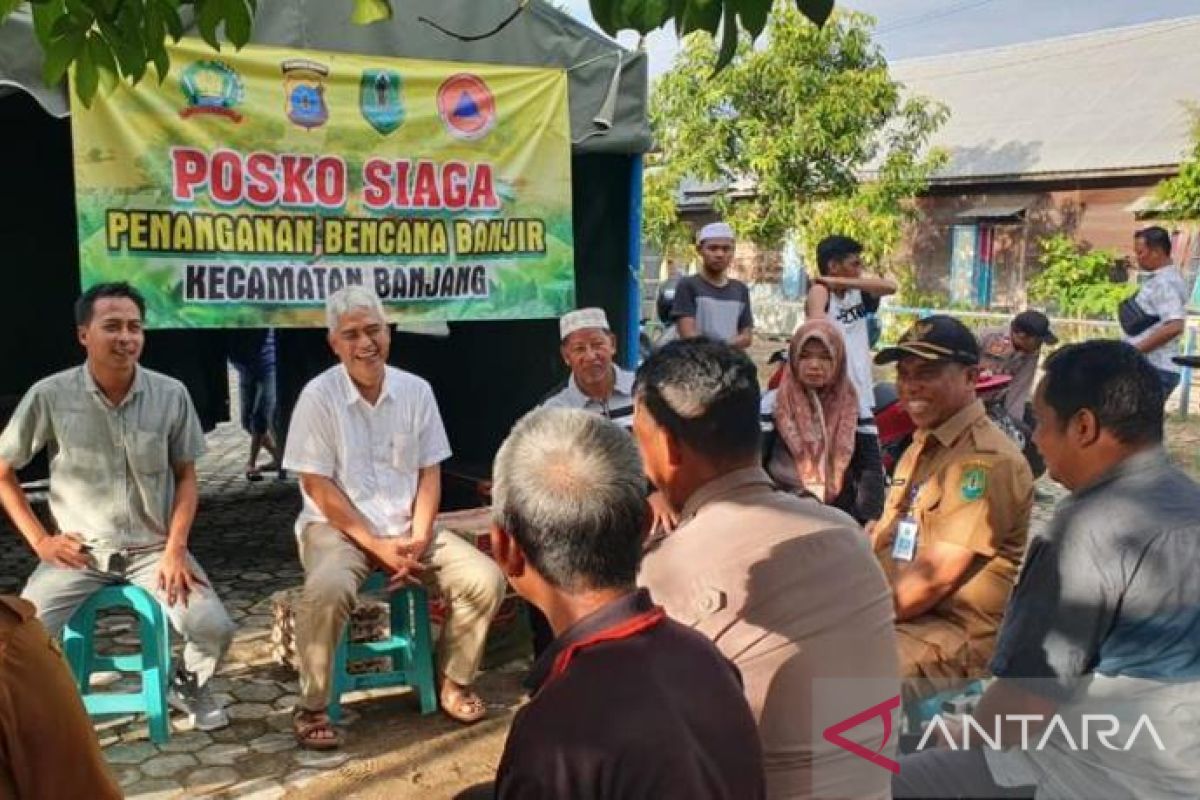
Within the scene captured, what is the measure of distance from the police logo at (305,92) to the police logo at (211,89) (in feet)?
0.66

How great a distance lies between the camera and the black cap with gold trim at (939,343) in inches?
121

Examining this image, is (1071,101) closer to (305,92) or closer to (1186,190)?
(1186,190)

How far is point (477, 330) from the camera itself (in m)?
6.46

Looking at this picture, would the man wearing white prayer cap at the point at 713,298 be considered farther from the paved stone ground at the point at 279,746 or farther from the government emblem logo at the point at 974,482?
the government emblem logo at the point at 974,482

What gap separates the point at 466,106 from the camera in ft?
16.1

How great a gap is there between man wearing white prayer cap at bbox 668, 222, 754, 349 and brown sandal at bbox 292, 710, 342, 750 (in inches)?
107

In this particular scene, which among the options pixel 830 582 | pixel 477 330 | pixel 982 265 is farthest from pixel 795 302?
pixel 830 582

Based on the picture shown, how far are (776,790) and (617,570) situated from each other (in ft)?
1.93

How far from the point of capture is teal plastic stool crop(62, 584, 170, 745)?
3488 mm

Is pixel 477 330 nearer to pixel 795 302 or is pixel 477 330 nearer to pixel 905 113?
pixel 905 113

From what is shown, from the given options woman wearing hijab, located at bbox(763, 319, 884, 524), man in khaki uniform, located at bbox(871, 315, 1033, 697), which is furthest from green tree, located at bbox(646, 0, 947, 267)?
man in khaki uniform, located at bbox(871, 315, 1033, 697)

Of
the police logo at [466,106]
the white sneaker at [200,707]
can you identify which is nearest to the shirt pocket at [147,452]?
the white sneaker at [200,707]

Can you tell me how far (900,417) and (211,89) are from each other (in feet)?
11.8

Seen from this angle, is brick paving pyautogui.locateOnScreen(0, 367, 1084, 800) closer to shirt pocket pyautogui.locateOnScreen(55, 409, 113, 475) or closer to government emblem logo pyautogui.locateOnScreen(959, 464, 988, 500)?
shirt pocket pyautogui.locateOnScreen(55, 409, 113, 475)
